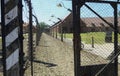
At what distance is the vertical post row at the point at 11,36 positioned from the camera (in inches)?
158

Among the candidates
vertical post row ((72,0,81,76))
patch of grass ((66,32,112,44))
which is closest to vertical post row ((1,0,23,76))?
vertical post row ((72,0,81,76))

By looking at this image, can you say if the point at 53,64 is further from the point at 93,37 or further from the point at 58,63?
the point at 93,37

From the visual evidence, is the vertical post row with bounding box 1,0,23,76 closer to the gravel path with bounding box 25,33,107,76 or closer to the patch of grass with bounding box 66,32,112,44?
the gravel path with bounding box 25,33,107,76

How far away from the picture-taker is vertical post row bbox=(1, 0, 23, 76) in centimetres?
402

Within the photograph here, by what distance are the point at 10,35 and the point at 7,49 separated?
225mm

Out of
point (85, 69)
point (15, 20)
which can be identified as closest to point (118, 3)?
point (85, 69)

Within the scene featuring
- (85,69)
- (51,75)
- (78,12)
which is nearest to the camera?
(78,12)

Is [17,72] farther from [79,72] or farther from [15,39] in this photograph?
[79,72]

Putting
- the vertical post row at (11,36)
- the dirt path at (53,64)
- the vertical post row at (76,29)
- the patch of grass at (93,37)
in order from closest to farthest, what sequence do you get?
the vertical post row at (11,36) < the vertical post row at (76,29) < the dirt path at (53,64) < the patch of grass at (93,37)

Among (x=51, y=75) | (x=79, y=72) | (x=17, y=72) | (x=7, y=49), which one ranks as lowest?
(x=51, y=75)

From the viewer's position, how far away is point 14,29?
4.04 m

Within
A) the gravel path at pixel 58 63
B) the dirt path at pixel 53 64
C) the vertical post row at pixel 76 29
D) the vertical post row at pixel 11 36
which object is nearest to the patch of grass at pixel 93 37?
the gravel path at pixel 58 63

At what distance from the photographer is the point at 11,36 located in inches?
161

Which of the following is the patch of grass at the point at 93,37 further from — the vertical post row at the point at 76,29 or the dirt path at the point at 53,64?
the vertical post row at the point at 76,29
